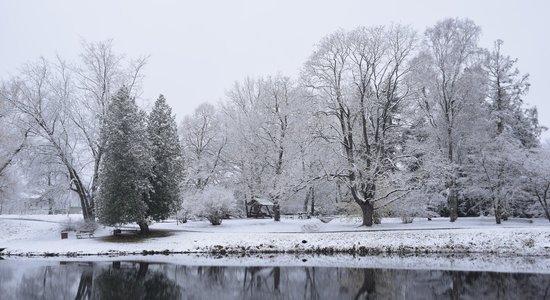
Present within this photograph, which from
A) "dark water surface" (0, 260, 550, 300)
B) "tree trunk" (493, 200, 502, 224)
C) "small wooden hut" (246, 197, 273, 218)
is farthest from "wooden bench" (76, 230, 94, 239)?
"tree trunk" (493, 200, 502, 224)

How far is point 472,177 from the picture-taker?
3991 centimetres

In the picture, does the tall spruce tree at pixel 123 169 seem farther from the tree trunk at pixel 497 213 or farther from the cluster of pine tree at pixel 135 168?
the tree trunk at pixel 497 213

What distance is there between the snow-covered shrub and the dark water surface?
50.0ft

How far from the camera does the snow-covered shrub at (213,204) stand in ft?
134

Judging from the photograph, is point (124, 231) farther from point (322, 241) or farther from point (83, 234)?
point (322, 241)

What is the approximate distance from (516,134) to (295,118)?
65.6ft

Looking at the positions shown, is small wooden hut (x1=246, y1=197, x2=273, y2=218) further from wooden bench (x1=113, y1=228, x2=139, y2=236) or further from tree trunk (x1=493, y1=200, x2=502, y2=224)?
tree trunk (x1=493, y1=200, x2=502, y2=224)

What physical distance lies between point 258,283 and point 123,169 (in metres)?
17.7

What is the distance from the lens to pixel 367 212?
3669cm

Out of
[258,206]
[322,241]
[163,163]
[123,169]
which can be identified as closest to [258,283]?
[322,241]

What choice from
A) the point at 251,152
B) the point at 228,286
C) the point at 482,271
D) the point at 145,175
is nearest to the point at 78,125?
the point at 145,175

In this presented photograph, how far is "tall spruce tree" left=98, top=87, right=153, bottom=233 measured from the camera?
34.0m

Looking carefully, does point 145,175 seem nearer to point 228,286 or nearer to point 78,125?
point 78,125

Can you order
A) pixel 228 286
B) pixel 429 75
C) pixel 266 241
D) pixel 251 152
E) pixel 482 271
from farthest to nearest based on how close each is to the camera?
1. pixel 251 152
2. pixel 429 75
3. pixel 266 241
4. pixel 482 271
5. pixel 228 286
